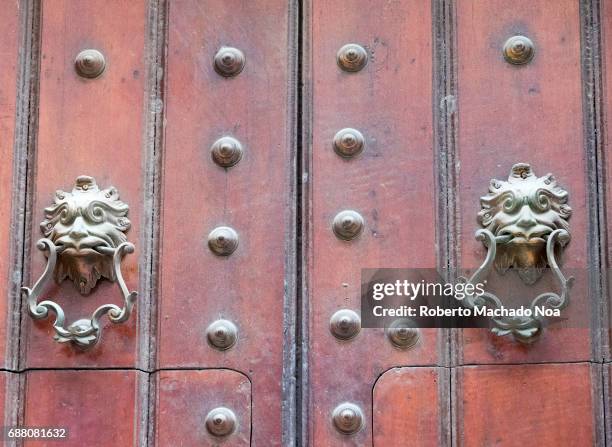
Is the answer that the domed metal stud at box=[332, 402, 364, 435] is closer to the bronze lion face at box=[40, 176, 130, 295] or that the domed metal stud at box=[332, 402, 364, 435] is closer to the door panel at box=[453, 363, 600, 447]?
the door panel at box=[453, 363, 600, 447]

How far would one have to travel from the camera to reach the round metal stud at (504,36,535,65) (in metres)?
2.28

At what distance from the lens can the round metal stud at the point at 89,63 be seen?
229cm

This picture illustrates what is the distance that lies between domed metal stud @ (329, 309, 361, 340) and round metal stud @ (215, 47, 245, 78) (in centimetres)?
45

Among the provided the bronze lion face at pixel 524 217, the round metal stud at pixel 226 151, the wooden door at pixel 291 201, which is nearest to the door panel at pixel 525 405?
the wooden door at pixel 291 201

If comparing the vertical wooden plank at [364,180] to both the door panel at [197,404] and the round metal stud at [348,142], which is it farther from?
the door panel at [197,404]

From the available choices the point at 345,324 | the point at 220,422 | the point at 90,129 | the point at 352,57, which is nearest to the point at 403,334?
the point at 345,324

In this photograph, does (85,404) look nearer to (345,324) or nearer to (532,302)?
(345,324)

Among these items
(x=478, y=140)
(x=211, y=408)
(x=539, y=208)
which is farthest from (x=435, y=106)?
(x=211, y=408)

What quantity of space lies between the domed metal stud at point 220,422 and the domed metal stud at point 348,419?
165 millimetres

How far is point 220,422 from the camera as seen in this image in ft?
7.09

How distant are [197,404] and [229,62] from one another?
0.57 m

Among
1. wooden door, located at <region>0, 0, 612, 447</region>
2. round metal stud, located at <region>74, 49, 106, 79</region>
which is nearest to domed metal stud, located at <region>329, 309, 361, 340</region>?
wooden door, located at <region>0, 0, 612, 447</region>

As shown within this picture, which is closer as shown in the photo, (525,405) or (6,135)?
(525,405)

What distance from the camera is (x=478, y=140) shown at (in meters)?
2.26
